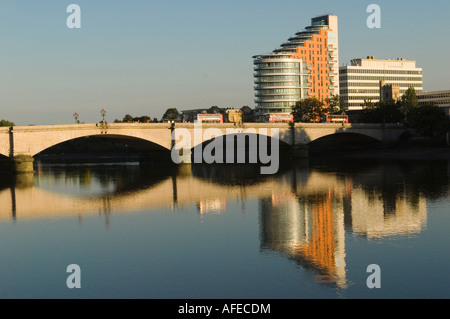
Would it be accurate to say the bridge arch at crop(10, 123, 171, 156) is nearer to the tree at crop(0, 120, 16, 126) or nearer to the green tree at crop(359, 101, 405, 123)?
the green tree at crop(359, 101, 405, 123)

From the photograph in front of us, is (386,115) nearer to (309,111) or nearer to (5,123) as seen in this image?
(309,111)

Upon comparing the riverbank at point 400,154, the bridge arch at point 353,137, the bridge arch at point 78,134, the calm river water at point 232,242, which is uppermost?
the bridge arch at point 78,134

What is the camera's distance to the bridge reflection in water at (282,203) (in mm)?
28064

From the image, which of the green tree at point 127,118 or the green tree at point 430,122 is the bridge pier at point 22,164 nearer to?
the green tree at point 430,122

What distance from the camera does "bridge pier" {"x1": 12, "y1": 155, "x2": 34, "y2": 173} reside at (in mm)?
79875

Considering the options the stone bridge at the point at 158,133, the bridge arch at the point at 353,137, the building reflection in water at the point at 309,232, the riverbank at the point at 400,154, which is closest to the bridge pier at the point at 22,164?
the stone bridge at the point at 158,133

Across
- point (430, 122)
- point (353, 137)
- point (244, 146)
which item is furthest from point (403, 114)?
point (244, 146)

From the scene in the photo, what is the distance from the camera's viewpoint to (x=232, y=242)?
2891cm

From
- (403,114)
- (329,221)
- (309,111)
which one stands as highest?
(309,111)

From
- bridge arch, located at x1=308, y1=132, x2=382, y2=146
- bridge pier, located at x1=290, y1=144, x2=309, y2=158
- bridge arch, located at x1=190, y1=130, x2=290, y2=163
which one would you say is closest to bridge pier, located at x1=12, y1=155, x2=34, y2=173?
bridge arch, located at x1=190, y1=130, x2=290, y2=163

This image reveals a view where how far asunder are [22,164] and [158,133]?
21722mm

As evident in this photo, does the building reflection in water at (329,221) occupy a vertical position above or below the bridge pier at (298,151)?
below

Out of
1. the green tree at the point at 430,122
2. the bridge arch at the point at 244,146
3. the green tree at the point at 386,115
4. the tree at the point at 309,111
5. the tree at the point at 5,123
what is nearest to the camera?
the green tree at the point at 430,122
